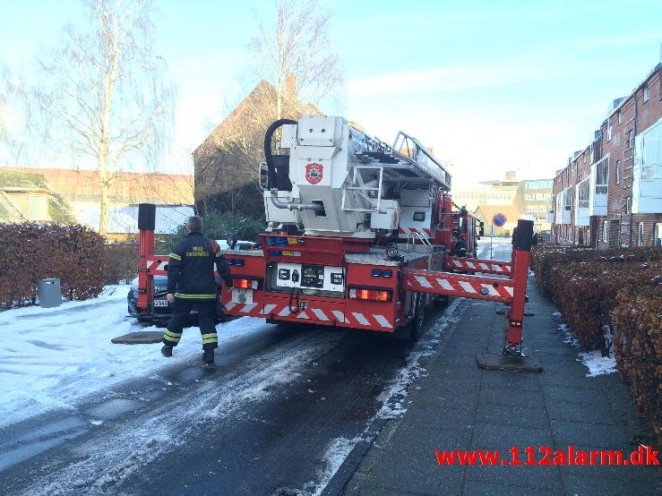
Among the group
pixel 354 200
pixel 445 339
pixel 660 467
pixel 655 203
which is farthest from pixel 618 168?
pixel 660 467

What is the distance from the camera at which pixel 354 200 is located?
24.1ft

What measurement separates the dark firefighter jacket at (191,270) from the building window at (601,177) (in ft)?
87.4

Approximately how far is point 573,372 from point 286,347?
379 cm

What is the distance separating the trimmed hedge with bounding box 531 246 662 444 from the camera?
403cm

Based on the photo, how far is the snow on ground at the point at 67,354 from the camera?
5414 millimetres

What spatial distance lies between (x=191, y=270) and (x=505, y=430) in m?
3.95

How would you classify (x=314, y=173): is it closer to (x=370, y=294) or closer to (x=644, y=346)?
(x=370, y=294)

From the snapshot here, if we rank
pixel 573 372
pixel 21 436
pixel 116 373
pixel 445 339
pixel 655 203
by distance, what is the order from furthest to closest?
pixel 655 203 < pixel 445 339 < pixel 573 372 < pixel 116 373 < pixel 21 436

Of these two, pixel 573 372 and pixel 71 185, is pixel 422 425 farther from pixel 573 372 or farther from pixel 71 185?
pixel 71 185

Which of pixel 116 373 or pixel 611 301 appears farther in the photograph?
pixel 611 301

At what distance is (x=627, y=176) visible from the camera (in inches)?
949

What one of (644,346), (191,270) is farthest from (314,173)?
(644,346)

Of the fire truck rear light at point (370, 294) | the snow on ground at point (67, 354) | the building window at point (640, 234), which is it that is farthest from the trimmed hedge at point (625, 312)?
the building window at point (640, 234)

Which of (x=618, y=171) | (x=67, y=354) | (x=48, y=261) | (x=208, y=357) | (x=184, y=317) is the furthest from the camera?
(x=618, y=171)
